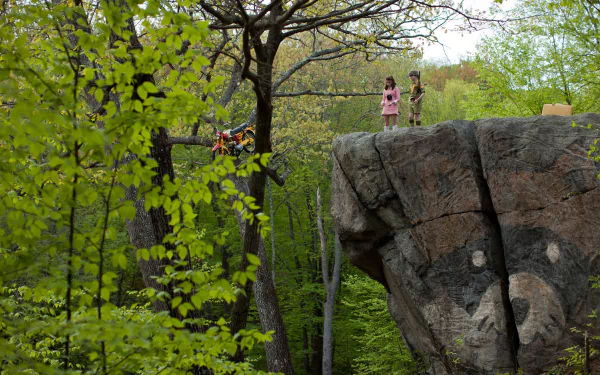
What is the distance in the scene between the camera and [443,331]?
412 inches

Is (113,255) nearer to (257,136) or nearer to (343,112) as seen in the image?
(257,136)

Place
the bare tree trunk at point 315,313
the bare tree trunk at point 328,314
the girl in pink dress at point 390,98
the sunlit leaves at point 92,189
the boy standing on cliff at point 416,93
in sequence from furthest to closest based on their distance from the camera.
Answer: the bare tree trunk at point 315,313, the bare tree trunk at point 328,314, the girl in pink dress at point 390,98, the boy standing on cliff at point 416,93, the sunlit leaves at point 92,189

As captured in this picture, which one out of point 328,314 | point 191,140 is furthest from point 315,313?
point 191,140

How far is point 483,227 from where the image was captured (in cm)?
1016

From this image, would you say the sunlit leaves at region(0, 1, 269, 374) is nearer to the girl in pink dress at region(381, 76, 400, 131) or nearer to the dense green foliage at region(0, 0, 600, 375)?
the dense green foliage at region(0, 0, 600, 375)

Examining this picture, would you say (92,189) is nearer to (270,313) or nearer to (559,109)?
(270,313)

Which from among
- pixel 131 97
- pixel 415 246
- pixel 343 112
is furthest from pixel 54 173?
pixel 343 112

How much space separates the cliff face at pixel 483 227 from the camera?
9.42 m

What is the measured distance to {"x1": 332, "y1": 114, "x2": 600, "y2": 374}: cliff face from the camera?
30.9ft

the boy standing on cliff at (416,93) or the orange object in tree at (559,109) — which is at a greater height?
the boy standing on cliff at (416,93)

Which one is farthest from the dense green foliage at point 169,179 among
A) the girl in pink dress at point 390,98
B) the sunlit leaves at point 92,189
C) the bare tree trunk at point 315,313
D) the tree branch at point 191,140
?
the tree branch at point 191,140

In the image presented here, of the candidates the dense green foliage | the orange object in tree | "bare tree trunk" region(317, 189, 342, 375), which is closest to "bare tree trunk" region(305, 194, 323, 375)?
the dense green foliage

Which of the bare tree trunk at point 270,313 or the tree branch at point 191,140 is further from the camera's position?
the bare tree trunk at point 270,313

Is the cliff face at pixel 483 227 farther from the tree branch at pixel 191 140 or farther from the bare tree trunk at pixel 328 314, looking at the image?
the bare tree trunk at pixel 328 314
